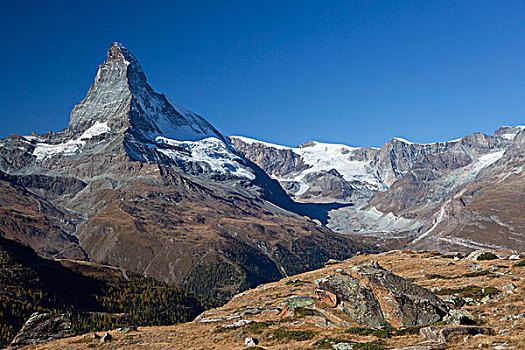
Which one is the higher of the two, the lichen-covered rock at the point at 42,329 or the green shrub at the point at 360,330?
the lichen-covered rock at the point at 42,329

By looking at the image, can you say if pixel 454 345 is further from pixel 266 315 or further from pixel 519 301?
pixel 266 315

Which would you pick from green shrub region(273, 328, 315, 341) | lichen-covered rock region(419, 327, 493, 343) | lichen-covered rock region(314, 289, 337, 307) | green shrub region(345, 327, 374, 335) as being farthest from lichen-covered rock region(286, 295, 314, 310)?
lichen-covered rock region(419, 327, 493, 343)

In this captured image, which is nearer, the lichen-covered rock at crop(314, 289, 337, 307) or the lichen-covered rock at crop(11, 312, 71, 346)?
the lichen-covered rock at crop(314, 289, 337, 307)

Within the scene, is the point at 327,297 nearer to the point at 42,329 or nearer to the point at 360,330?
the point at 360,330

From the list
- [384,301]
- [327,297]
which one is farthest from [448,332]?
[327,297]

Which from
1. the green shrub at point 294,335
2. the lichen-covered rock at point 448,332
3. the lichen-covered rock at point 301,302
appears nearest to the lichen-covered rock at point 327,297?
the lichen-covered rock at point 301,302

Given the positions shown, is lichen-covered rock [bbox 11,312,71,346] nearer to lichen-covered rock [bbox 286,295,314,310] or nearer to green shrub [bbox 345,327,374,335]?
lichen-covered rock [bbox 286,295,314,310]

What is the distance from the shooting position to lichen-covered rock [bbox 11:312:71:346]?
169ft

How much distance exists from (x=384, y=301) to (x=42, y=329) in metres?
42.8

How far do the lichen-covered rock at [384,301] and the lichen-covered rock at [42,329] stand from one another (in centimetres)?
3502

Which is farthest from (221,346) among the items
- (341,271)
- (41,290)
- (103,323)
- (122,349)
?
(41,290)

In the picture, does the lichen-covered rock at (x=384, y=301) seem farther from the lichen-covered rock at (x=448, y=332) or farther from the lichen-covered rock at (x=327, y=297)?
the lichen-covered rock at (x=448, y=332)

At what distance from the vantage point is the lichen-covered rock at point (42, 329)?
5150 centimetres

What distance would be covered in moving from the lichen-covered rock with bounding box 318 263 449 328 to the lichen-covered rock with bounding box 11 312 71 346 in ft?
115
